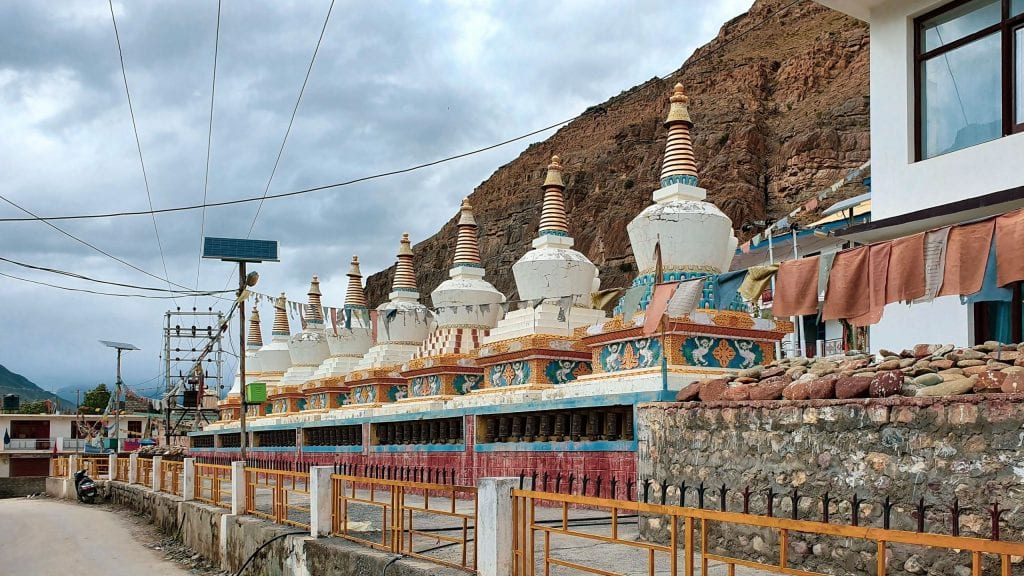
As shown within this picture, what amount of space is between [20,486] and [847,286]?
4803 cm

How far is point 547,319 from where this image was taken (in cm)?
1923

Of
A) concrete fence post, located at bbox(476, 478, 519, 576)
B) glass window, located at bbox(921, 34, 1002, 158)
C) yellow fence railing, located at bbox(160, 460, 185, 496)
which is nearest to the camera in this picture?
concrete fence post, located at bbox(476, 478, 519, 576)

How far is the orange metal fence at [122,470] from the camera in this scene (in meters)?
32.9

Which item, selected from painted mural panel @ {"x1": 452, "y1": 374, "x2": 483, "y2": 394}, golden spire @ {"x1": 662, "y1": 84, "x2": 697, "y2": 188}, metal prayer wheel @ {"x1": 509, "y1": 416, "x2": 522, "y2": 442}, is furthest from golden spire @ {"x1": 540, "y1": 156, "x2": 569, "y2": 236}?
metal prayer wheel @ {"x1": 509, "y1": 416, "x2": 522, "y2": 442}

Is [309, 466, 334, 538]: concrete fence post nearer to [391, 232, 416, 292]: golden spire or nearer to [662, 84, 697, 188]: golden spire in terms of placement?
A: [662, 84, 697, 188]: golden spire

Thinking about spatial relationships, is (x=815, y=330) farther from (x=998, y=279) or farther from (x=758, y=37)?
(x=758, y=37)

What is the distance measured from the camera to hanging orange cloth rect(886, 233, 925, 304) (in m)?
10.6

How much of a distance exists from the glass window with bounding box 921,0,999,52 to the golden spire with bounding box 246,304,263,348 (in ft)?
123

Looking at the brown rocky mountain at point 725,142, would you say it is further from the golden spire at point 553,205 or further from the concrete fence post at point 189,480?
the concrete fence post at point 189,480

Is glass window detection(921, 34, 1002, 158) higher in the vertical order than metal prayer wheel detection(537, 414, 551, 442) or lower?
higher

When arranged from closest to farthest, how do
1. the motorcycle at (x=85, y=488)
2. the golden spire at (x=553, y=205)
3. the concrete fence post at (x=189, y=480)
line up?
the golden spire at (x=553, y=205) → the concrete fence post at (x=189, y=480) → the motorcycle at (x=85, y=488)

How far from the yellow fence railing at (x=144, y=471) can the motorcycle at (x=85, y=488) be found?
14.7 feet

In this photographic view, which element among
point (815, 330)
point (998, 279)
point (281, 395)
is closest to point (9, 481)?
point (281, 395)

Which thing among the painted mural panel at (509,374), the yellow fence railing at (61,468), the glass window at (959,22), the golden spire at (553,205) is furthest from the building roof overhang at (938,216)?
the yellow fence railing at (61,468)
